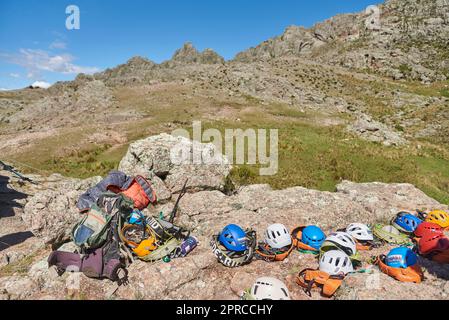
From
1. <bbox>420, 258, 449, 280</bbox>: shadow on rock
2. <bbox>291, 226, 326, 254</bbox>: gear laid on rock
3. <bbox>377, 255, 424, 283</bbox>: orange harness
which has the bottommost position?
<bbox>420, 258, 449, 280</bbox>: shadow on rock

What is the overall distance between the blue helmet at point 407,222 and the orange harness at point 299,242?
480cm

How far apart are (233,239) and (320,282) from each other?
3.26m

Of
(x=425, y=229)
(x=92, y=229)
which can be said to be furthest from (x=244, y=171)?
(x=92, y=229)

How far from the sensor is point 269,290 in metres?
7.62

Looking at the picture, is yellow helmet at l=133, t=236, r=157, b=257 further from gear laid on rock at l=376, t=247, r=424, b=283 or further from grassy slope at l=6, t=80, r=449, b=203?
grassy slope at l=6, t=80, r=449, b=203

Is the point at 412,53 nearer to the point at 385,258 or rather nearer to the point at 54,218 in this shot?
the point at 385,258

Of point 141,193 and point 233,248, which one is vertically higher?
point 141,193

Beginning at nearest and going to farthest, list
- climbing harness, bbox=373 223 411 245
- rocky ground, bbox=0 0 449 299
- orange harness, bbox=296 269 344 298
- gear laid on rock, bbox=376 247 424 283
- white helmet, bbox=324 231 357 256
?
1. orange harness, bbox=296 269 344 298
2. gear laid on rock, bbox=376 247 424 283
3. rocky ground, bbox=0 0 449 299
4. white helmet, bbox=324 231 357 256
5. climbing harness, bbox=373 223 411 245

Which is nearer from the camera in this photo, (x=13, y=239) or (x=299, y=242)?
(x=299, y=242)

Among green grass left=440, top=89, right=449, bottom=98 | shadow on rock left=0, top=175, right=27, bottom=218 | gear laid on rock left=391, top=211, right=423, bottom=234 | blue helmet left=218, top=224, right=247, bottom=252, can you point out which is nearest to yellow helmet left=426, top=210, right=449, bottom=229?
gear laid on rock left=391, top=211, right=423, bottom=234

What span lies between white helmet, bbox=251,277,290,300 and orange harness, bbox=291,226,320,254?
3.02 meters

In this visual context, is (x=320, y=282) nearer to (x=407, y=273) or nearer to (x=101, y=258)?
(x=407, y=273)

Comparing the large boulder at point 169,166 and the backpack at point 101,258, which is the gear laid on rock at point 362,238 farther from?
the backpack at point 101,258

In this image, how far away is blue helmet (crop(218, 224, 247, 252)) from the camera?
32.6 feet
